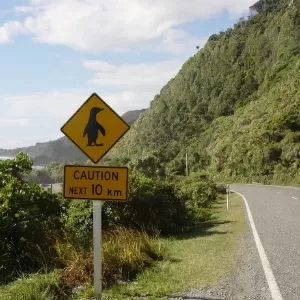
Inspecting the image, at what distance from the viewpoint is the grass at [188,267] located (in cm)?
706

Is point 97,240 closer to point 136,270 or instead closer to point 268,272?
point 136,270

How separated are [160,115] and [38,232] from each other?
367ft

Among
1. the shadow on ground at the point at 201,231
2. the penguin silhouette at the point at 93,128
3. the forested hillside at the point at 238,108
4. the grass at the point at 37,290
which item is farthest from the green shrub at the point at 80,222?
the forested hillside at the point at 238,108

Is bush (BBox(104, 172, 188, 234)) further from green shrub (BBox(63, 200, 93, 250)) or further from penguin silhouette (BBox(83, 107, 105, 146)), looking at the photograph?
penguin silhouette (BBox(83, 107, 105, 146))

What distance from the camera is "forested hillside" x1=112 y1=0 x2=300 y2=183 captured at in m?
58.2

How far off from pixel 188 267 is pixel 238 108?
83098mm

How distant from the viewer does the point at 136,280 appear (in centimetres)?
776

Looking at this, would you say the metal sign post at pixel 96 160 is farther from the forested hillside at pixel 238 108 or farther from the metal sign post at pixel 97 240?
the forested hillside at pixel 238 108

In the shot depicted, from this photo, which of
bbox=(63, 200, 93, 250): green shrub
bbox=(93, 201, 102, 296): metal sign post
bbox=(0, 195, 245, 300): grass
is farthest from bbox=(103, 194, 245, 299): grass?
bbox=(63, 200, 93, 250): green shrub

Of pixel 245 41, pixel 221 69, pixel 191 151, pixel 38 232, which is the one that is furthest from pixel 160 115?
pixel 38 232

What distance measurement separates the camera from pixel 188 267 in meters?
8.49

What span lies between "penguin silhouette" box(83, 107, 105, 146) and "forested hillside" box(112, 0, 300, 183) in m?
46.5

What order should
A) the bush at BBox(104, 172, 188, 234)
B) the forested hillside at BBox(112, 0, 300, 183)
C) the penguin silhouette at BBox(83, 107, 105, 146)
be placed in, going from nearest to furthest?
the penguin silhouette at BBox(83, 107, 105, 146)
the bush at BBox(104, 172, 188, 234)
the forested hillside at BBox(112, 0, 300, 183)

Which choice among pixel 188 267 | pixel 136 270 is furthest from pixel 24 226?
pixel 188 267
